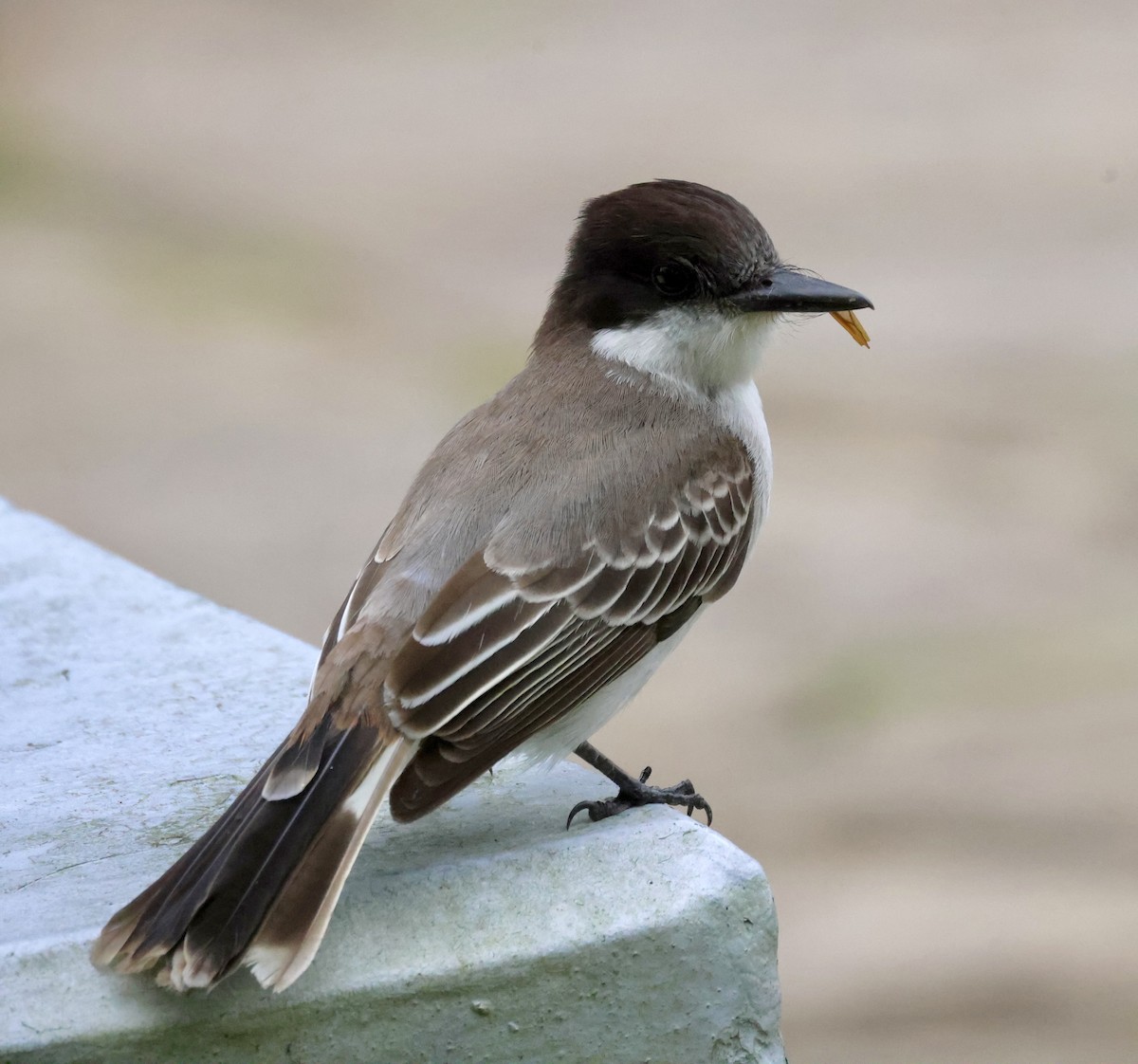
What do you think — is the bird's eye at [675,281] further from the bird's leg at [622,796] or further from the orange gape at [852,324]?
the bird's leg at [622,796]

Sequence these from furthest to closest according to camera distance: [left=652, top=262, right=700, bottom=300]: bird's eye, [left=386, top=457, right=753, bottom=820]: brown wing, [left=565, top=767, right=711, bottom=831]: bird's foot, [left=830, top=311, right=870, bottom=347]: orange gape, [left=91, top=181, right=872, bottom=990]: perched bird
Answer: [left=830, top=311, right=870, bottom=347]: orange gape → [left=652, top=262, right=700, bottom=300]: bird's eye → [left=565, top=767, right=711, bottom=831]: bird's foot → [left=386, top=457, right=753, bottom=820]: brown wing → [left=91, top=181, right=872, bottom=990]: perched bird

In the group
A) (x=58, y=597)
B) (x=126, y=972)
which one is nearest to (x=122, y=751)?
(x=58, y=597)

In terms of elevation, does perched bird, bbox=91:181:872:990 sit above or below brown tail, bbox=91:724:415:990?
above

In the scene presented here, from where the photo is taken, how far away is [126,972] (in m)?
2.75

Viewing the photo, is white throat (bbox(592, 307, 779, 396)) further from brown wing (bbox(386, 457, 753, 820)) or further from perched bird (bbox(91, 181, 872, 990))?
brown wing (bbox(386, 457, 753, 820))

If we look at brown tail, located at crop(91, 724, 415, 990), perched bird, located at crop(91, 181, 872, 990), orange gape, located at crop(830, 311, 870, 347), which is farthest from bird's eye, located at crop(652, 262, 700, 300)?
brown tail, located at crop(91, 724, 415, 990)

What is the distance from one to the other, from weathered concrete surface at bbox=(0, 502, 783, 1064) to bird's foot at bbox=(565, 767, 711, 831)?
70 mm

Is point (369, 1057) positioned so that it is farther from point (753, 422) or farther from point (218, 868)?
point (753, 422)

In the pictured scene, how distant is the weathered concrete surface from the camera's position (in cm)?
279

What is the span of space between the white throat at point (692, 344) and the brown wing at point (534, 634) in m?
0.28

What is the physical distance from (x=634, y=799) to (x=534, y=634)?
55 centimetres

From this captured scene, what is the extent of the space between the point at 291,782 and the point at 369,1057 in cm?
48

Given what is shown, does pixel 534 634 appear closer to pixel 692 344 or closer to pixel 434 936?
pixel 434 936

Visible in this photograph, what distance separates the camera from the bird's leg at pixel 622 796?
3576 mm
